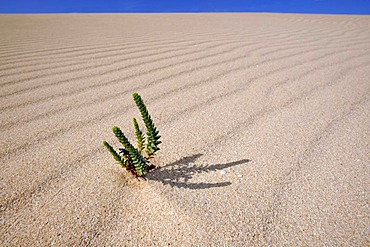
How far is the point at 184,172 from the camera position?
1015 millimetres

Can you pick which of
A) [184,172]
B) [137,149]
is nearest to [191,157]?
[184,172]

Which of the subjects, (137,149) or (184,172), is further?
(184,172)

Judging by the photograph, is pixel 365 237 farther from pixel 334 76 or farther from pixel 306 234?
pixel 334 76

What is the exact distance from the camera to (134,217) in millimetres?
818

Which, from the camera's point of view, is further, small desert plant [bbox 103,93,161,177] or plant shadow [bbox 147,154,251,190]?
plant shadow [bbox 147,154,251,190]

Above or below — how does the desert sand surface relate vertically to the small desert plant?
below

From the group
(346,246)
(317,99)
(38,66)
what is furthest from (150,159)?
(38,66)

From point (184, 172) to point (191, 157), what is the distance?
4.6 inches

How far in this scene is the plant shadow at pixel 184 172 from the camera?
94cm

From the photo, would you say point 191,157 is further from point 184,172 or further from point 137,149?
point 137,149

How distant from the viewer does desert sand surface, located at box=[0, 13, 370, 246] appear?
779 millimetres

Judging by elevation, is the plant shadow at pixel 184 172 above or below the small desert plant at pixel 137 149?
below

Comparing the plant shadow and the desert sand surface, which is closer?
the desert sand surface

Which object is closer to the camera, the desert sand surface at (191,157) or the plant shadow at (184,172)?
the desert sand surface at (191,157)
